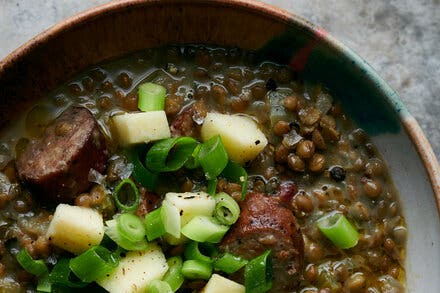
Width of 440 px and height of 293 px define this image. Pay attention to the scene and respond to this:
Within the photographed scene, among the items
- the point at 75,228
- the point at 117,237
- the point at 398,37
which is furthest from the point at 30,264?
the point at 398,37

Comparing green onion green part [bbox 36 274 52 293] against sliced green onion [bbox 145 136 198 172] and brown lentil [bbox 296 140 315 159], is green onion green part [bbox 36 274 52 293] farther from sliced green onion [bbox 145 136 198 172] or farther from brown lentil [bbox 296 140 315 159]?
brown lentil [bbox 296 140 315 159]

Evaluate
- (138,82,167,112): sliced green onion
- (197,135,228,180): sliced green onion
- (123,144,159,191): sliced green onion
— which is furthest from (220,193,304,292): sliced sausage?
(138,82,167,112): sliced green onion

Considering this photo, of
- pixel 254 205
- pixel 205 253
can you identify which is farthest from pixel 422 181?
pixel 205 253

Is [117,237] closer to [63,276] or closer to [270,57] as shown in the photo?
[63,276]

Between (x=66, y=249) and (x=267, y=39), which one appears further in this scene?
(x=267, y=39)

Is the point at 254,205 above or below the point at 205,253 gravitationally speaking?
above

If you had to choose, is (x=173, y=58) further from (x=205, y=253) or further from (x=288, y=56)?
(x=205, y=253)

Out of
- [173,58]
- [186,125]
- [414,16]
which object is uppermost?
[414,16]
